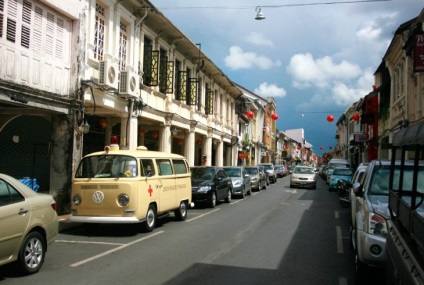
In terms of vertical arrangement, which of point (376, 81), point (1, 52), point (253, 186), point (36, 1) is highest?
point (376, 81)

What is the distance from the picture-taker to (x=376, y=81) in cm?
3562

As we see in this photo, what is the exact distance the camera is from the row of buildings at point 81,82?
11977 mm

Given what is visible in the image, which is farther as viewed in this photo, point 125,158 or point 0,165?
point 0,165

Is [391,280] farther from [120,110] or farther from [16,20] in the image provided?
[120,110]

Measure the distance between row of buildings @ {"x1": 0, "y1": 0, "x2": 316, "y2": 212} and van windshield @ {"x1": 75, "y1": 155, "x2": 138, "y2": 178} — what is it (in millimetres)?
2437

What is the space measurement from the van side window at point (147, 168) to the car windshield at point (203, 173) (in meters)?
6.48

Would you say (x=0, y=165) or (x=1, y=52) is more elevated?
(x=1, y=52)

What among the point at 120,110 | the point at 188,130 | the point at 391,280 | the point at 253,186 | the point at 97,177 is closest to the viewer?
the point at 391,280

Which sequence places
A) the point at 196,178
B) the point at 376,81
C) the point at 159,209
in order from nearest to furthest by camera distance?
1. the point at 159,209
2. the point at 196,178
3. the point at 376,81

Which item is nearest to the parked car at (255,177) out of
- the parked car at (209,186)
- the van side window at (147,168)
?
the parked car at (209,186)

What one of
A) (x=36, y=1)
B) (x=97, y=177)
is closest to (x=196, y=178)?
(x=97, y=177)

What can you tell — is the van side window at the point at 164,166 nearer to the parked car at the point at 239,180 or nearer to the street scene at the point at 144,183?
the street scene at the point at 144,183

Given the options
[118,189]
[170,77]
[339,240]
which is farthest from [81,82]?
[339,240]

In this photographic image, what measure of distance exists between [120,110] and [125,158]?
245 inches
